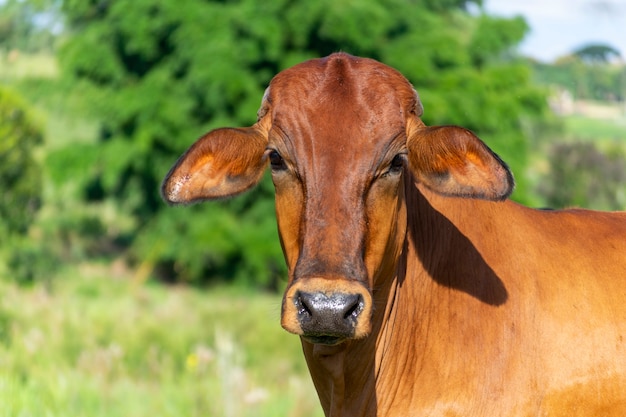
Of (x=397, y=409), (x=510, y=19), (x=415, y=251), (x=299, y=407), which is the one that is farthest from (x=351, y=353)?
(x=510, y=19)

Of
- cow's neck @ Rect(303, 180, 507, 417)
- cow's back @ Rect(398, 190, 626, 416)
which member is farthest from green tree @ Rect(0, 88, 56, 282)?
cow's back @ Rect(398, 190, 626, 416)

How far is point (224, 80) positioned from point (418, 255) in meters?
14.5

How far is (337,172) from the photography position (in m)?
3.65

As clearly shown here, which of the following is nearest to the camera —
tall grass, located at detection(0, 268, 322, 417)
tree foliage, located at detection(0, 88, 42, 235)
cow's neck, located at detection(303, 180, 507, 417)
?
cow's neck, located at detection(303, 180, 507, 417)

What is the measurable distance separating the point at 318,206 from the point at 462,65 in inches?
681

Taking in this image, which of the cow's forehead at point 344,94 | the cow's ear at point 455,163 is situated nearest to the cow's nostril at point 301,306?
the cow's forehead at point 344,94

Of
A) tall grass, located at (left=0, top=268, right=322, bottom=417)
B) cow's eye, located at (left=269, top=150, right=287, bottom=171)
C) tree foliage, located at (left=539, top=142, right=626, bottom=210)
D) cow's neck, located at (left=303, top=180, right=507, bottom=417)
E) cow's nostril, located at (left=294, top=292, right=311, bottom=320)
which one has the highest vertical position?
cow's eye, located at (left=269, top=150, right=287, bottom=171)

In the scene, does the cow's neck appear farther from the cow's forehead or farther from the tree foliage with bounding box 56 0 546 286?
the tree foliage with bounding box 56 0 546 286

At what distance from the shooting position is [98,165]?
20.8 m

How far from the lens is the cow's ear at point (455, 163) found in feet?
12.7

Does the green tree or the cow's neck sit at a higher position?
the cow's neck

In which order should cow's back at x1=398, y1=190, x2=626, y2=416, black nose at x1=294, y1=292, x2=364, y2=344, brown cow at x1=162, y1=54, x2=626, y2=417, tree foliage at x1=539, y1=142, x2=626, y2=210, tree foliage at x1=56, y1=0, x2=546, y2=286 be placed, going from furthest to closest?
tree foliage at x1=539, y1=142, x2=626, y2=210, tree foliage at x1=56, y1=0, x2=546, y2=286, cow's back at x1=398, y1=190, x2=626, y2=416, brown cow at x1=162, y1=54, x2=626, y2=417, black nose at x1=294, y1=292, x2=364, y2=344

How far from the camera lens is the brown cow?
12.2 ft

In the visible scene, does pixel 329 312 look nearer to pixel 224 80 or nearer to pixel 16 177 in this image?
pixel 16 177
